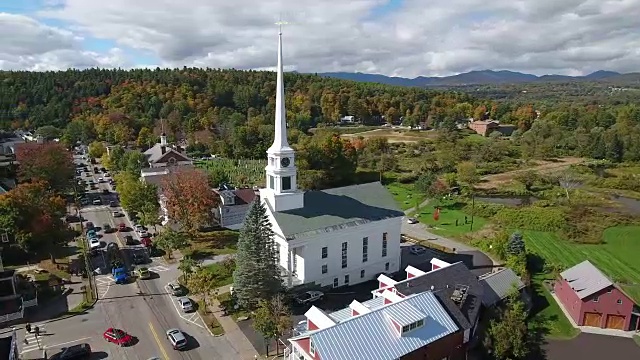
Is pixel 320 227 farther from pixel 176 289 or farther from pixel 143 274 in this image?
pixel 143 274

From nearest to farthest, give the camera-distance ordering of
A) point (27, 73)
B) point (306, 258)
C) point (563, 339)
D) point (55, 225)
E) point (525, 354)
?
point (525, 354)
point (563, 339)
point (306, 258)
point (55, 225)
point (27, 73)

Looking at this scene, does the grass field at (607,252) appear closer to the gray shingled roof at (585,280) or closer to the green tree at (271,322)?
the gray shingled roof at (585,280)

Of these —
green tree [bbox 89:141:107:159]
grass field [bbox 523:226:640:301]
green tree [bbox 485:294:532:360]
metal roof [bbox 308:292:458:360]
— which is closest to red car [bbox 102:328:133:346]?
metal roof [bbox 308:292:458:360]

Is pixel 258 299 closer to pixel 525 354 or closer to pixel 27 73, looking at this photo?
pixel 525 354

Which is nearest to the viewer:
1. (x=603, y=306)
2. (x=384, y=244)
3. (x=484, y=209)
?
(x=603, y=306)

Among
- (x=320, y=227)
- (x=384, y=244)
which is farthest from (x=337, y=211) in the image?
(x=384, y=244)

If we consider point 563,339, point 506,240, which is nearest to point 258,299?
point 563,339

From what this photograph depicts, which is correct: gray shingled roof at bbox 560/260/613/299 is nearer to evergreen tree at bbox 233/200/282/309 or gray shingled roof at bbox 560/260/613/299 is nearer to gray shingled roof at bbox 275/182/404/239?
gray shingled roof at bbox 275/182/404/239

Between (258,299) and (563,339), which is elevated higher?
(258,299)
